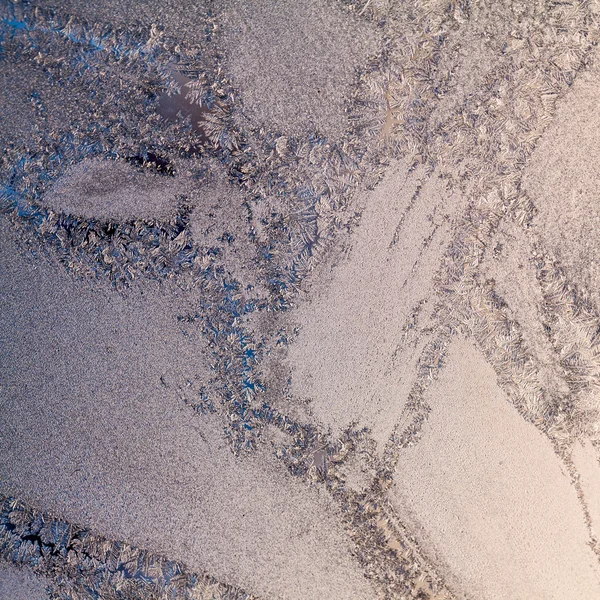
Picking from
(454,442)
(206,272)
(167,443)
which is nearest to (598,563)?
(454,442)

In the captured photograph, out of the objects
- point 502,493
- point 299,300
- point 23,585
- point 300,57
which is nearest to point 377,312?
point 299,300

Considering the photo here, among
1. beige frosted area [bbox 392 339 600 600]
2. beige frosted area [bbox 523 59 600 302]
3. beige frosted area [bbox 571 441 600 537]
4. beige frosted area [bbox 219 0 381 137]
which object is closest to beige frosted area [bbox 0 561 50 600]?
beige frosted area [bbox 392 339 600 600]

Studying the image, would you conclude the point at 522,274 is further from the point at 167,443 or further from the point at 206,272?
the point at 167,443

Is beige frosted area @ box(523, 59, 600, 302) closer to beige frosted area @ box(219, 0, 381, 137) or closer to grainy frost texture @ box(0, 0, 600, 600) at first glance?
grainy frost texture @ box(0, 0, 600, 600)

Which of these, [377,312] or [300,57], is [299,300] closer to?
[377,312]

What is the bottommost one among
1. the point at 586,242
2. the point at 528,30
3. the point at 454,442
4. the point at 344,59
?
the point at 454,442

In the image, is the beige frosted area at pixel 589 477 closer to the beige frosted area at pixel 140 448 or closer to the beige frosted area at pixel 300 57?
the beige frosted area at pixel 140 448
